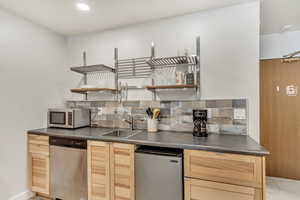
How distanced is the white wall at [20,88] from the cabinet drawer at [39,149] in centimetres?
9

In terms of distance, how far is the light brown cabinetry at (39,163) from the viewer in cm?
226

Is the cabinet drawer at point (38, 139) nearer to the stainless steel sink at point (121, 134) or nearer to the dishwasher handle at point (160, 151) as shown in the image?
the stainless steel sink at point (121, 134)

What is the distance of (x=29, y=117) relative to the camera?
2396 millimetres

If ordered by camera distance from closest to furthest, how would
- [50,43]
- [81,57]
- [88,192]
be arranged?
1. [88,192]
2. [50,43]
3. [81,57]

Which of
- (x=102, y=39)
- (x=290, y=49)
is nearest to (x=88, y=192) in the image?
(x=102, y=39)

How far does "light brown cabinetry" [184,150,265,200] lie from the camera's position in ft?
4.74

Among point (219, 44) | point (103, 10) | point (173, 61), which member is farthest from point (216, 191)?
point (103, 10)

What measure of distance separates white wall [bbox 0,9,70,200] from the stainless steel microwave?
0.47ft

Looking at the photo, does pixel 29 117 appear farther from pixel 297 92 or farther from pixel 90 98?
pixel 297 92

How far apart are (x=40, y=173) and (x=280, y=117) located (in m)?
3.93

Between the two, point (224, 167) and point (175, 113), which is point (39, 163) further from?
point (224, 167)

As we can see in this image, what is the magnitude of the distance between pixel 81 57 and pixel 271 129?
142 inches

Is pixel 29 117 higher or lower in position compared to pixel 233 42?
lower

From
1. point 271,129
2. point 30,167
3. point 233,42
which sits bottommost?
point 30,167
